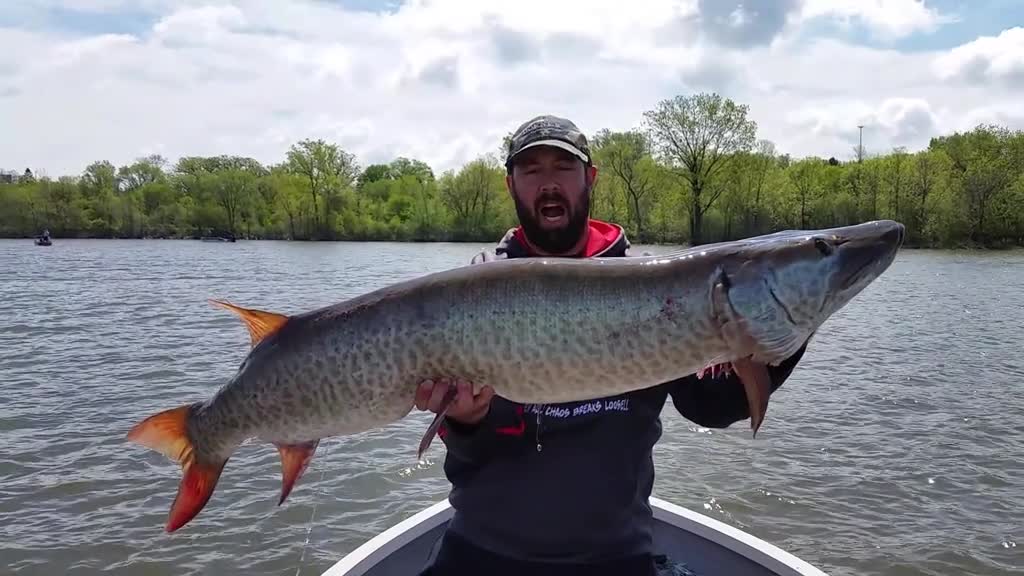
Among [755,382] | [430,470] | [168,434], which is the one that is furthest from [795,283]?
[430,470]

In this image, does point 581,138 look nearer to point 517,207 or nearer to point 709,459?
point 517,207

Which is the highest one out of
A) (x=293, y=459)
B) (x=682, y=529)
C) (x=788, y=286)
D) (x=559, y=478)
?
(x=788, y=286)

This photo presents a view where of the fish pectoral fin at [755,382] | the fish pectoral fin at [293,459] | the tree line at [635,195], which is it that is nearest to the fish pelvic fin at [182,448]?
the fish pectoral fin at [293,459]

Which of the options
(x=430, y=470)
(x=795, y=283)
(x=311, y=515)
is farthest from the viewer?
(x=430, y=470)

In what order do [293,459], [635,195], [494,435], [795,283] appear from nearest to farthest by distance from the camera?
[795,283] < [293,459] < [494,435] < [635,195]

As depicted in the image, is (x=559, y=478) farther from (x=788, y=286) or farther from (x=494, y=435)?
(x=788, y=286)

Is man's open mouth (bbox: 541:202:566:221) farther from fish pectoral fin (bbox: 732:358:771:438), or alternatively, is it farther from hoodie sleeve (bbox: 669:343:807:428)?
fish pectoral fin (bbox: 732:358:771:438)

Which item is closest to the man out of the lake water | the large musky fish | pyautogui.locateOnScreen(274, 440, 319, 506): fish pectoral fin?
the large musky fish

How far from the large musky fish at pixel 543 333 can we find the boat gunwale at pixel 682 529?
1142mm

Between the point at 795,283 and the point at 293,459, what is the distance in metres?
1.90

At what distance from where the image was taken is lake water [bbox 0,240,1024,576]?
615 cm

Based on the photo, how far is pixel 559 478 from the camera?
109 inches

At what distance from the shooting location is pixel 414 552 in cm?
389

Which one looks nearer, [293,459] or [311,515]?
[293,459]
